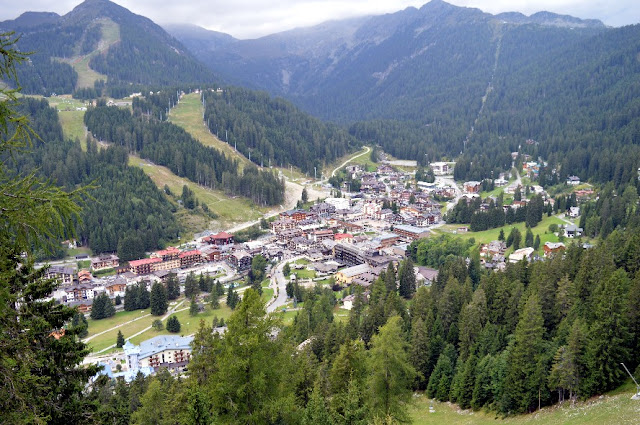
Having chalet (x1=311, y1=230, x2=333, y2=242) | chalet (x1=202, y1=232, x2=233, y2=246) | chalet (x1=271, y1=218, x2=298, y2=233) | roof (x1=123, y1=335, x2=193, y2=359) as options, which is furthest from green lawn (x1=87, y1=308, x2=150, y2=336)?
chalet (x1=271, y1=218, x2=298, y2=233)

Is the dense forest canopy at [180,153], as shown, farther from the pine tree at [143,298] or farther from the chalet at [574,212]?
the chalet at [574,212]

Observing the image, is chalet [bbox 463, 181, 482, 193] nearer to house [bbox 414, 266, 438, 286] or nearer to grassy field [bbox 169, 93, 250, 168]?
house [bbox 414, 266, 438, 286]

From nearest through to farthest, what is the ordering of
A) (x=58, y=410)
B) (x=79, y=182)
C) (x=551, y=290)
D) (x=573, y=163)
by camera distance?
(x=58, y=410) < (x=551, y=290) < (x=79, y=182) < (x=573, y=163)

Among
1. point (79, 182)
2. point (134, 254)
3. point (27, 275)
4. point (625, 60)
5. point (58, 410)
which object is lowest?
point (134, 254)

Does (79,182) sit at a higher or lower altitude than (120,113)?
lower

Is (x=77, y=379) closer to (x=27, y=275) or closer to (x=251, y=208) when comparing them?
(x=27, y=275)

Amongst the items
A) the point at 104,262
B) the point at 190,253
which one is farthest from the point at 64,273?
the point at 190,253

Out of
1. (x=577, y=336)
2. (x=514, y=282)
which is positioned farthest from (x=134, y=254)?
(x=577, y=336)
